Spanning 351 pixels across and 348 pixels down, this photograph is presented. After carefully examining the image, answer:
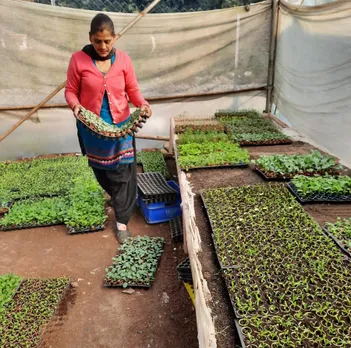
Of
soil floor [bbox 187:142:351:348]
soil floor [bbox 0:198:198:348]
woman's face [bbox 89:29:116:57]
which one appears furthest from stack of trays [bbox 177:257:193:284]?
woman's face [bbox 89:29:116:57]

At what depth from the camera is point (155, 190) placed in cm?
434

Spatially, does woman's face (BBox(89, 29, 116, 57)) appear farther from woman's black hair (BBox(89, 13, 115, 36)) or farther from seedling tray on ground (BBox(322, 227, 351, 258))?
seedling tray on ground (BBox(322, 227, 351, 258))

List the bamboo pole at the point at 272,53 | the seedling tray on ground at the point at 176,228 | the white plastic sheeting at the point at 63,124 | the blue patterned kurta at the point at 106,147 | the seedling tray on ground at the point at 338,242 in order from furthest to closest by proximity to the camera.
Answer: the white plastic sheeting at the point at 63,124 → the bamboo pole at the point at 272,53 → the seedling tray on ground at the point at 176,228 → the blue patterned kurta at the point at 106,147 → the seedling tray on ground at the point at 338,242

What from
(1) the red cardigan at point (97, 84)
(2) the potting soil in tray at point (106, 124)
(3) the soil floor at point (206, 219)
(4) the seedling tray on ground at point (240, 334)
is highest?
(1) the red cardigan at point (97, 84)

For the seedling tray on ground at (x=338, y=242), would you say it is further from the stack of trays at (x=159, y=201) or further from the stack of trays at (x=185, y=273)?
the stack of trays at (x=159, y=201)

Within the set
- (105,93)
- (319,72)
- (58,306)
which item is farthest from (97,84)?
(319,72)

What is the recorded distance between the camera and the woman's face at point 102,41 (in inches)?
117

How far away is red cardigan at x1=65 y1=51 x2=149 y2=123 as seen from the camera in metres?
3.22

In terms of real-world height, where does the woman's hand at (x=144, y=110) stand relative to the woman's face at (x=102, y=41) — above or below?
below

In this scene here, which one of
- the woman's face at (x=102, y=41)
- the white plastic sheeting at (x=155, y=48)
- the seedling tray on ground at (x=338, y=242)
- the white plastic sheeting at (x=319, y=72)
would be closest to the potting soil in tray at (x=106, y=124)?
the woman's face at (x=102, y=41)

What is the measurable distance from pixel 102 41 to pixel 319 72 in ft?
11.1

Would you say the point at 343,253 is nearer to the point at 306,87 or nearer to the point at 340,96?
the point at 340,96

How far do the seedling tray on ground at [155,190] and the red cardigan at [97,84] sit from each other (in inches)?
46.6

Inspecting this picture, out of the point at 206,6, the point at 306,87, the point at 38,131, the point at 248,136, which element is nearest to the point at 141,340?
the point at 248,136
